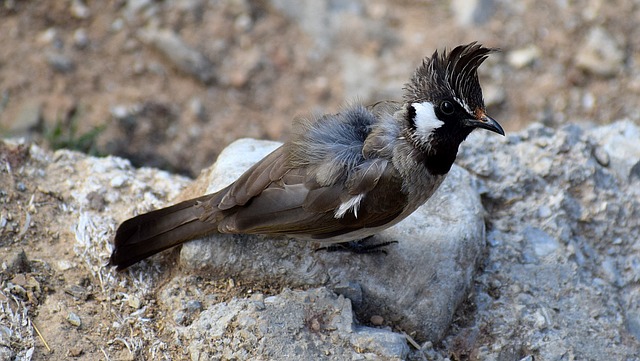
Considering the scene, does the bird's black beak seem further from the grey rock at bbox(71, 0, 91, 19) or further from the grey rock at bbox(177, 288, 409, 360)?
the grey rock at bbox(71, 0, 91, 19)

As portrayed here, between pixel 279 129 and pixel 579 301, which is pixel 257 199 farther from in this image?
pixel 279 129

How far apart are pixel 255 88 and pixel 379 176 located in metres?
3.41

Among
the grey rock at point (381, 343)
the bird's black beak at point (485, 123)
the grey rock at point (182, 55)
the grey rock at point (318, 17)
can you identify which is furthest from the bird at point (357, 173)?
the grey rock at point (318, 17)

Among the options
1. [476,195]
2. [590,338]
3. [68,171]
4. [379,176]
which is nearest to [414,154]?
[379,176]

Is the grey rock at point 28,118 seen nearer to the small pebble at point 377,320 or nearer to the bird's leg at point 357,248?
the bird's leg at point 357,248

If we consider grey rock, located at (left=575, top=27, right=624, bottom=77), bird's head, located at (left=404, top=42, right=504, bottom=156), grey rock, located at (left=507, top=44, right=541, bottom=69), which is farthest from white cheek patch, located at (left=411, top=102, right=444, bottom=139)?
grey rock, located at (left=575, top=27, right=624, bottom=77)

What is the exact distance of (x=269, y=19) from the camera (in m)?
7.42

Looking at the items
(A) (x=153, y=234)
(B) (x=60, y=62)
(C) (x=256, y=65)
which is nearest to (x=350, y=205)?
(A) (x=153, y=234)

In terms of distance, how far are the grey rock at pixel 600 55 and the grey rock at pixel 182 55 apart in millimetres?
3365

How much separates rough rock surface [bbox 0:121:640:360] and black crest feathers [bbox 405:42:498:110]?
1.05m

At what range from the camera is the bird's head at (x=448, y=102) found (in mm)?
3844

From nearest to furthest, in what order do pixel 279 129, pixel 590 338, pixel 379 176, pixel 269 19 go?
pixel 379 176
pixel 590 338
pixel 279 129
pixel 269 19

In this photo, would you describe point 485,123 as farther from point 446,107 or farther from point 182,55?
point 182,55

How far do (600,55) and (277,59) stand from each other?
2.94m
